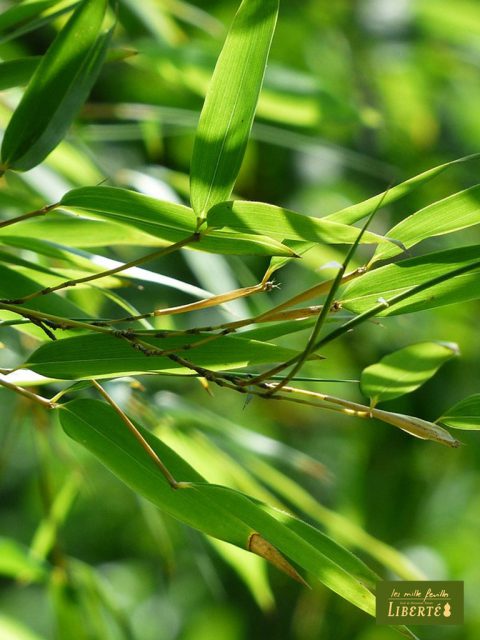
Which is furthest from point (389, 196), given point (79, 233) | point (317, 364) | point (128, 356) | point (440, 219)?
point (317, 364)

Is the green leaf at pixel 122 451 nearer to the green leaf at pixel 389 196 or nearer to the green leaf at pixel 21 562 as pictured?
the green leaf at pixel 389 196

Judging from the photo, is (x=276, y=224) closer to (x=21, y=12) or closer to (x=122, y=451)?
(x=122, y=451)

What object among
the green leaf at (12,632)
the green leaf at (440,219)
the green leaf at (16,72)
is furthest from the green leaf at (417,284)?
the green leaf at (12,632)

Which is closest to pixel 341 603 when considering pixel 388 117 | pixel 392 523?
pixel 392 523

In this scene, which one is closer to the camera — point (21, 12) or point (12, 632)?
point (21, 12)

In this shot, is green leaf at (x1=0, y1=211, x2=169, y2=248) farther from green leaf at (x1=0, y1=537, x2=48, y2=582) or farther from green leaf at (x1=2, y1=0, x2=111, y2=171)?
green leaf at (x1=0, y1=537, x2=48, y2=582)

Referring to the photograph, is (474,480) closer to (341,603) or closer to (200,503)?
(341,603)

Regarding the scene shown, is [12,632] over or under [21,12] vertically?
under

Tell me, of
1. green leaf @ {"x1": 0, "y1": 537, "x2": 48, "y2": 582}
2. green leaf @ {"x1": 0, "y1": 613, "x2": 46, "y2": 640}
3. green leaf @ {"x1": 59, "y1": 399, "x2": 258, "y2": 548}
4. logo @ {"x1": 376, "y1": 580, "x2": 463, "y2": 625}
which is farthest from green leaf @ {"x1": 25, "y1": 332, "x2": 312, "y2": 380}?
green leaf @ {"x1": 0, "y1": 613, "x2": 46, "y2": 640}
